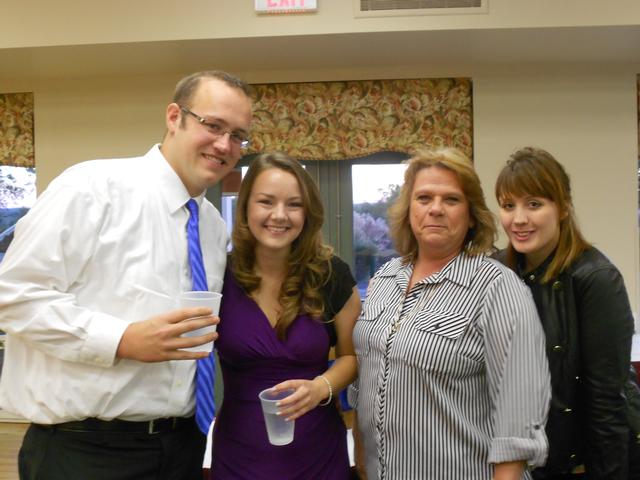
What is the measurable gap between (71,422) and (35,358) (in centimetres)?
18

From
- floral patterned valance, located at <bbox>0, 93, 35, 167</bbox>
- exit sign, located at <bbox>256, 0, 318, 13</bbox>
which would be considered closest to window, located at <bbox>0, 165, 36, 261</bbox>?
floral patterned valance, located at <bbox>0, 93, 35, 167</bbox>

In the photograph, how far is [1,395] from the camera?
118cm

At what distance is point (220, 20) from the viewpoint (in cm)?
296

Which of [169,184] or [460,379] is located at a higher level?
[169,184]

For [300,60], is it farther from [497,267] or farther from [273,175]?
[497,267]

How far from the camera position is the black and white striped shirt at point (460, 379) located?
109 cm

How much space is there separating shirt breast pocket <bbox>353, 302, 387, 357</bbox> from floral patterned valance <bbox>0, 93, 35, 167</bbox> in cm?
370

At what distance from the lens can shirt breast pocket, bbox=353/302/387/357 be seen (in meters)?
1.32

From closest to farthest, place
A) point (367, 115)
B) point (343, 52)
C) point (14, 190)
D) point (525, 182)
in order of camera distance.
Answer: point (525, 182) < point (343, 52) < point (367, 115) < point (14, 190)

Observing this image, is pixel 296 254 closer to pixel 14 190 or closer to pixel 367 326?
pixel 367 326

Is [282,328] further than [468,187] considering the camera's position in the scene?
Yes

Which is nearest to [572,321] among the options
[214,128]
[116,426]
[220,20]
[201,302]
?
[201,302]

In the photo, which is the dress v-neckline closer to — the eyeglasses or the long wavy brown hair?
the long wavy brown hair

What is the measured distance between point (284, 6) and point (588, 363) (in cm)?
259
